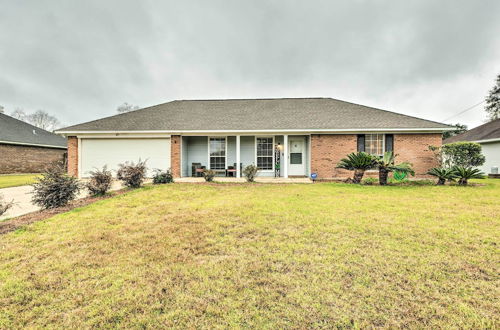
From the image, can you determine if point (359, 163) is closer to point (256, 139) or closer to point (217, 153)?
point (256, 139)

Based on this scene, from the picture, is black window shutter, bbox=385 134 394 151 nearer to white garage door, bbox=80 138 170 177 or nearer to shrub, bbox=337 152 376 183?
shrub, bbox=337 152 376 183

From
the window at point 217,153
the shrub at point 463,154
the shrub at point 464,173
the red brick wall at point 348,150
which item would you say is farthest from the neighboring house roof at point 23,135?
the shrub at point 463,154

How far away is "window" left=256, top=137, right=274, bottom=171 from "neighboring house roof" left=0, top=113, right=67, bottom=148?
20.2m

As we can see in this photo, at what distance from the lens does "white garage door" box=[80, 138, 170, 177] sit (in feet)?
40.5

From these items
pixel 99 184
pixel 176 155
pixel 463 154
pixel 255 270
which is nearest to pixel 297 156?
pixel 176 155

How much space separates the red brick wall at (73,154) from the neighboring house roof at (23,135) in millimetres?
9511

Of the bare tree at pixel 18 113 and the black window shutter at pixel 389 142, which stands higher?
the bare tree at pixel 18 113

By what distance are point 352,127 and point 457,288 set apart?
10.3 metres

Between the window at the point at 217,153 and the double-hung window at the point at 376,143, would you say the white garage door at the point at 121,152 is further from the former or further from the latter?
the double-hung window at the point at 376,143

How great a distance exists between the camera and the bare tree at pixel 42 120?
3769 cm

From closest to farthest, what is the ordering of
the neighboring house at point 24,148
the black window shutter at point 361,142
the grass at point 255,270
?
the grass at point 255,270
the black window shutter at point 361,142
the neighboring house at point 24,148

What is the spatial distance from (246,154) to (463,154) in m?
11.3

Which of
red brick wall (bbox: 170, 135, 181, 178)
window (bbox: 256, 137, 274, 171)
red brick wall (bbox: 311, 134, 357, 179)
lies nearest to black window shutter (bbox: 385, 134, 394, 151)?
red brick wall (bbox: 311, 134, 357, 179)

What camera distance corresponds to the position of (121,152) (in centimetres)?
1245
